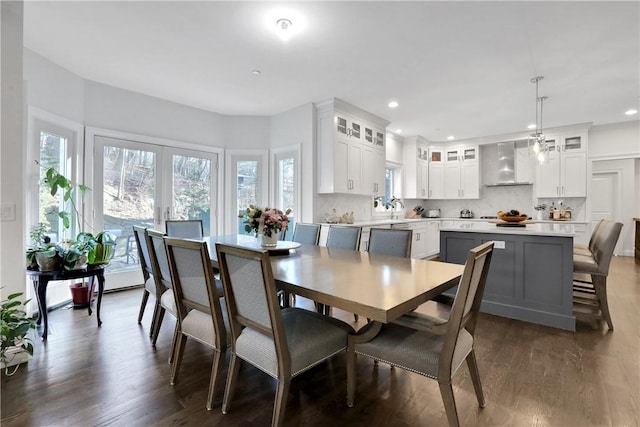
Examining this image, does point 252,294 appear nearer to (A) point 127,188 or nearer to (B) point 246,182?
(A) point 127,188

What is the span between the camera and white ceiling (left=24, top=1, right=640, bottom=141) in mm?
2469

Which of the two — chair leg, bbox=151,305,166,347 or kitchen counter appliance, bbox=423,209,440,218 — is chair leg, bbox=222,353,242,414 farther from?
kitchen counter appliance, bbox=423,209,440,218

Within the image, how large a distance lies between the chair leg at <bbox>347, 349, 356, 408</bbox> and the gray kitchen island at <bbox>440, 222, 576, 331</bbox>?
7.33 ft

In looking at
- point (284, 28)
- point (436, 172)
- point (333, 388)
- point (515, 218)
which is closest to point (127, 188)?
point (284, 28)

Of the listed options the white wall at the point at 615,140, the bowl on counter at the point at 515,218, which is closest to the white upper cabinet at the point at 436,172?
the white wall at the point at 615,140

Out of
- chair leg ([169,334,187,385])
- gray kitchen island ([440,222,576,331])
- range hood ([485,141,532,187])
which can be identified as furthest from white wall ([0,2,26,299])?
range hood ([485,141,532,187])

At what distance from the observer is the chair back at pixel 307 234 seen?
340 centimetres

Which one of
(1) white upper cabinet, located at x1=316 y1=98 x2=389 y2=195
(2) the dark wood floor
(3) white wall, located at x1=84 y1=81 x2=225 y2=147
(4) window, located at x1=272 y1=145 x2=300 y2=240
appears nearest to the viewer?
(2) the dark wood floor

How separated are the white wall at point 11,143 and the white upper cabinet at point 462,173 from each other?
23.4 feet

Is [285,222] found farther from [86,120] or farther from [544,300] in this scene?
[86,120]

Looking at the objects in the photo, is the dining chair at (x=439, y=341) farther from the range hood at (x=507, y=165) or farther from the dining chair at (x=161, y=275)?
the range hood at (x=507, y=165)

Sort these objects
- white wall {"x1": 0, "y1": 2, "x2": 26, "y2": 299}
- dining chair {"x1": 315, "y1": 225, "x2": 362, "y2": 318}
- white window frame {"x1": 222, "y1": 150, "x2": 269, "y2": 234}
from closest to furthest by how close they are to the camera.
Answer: white wall {"x1": 0, "y1": 2, "x2": 26, "y2": 299} < dining chair {"x1": 315, "y1": 225, "x2": 362, "y2": 318} < white window frame {"x1": 222, "y1": 150, "x2": 269, "y2": 234}

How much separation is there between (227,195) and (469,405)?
437 cm

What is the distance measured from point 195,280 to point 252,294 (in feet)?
1.64
